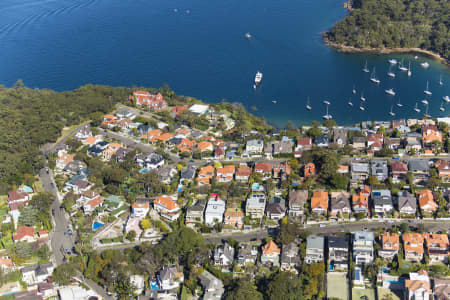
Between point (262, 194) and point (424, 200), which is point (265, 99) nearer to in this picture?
point (262, 194)

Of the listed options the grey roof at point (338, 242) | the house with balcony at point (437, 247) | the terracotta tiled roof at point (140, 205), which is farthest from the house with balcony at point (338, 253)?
the terracotta tiled roof at point (140, 205)

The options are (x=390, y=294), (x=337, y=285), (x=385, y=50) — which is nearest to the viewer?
(x=390, y=294)

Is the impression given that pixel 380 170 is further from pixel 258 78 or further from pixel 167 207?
pixel 258 78

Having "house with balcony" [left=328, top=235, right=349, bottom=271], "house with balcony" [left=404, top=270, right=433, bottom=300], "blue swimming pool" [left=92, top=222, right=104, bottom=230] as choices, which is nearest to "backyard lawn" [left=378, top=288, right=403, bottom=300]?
"house with balcony" [left=404, top=270, right=433, bottom=300]

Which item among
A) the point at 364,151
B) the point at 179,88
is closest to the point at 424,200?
the point at 364,151

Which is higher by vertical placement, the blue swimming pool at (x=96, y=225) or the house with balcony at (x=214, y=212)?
the house with balcony at (x=214, y=212)

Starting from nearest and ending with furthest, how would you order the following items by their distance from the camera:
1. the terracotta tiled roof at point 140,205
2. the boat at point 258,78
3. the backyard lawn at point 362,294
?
the backyard lawn at point 362,294 → the terracotta tiled roof at point 140,205 → the boat at point 258,78

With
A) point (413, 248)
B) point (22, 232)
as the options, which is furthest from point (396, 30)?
point (22, 232)

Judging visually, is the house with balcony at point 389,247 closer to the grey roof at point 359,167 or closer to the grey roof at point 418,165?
the grey roof at point 359,167
